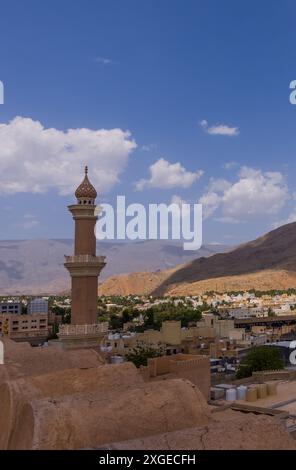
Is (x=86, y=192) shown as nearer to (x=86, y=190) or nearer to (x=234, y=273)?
(x=86, y=190)

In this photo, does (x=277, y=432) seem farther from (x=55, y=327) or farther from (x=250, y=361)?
(x=55, y=327)

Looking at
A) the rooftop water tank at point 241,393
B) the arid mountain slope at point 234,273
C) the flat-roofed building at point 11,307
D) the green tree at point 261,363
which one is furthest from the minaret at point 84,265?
the arid mountain slope at point 234,273

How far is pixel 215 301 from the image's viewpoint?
108 metres

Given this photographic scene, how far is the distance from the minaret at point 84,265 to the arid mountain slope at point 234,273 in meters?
119

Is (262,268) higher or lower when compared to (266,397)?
higher

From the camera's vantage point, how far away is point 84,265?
64.7 ft

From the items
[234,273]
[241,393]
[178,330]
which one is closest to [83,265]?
[241,393]

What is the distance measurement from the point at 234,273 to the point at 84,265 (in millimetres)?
146946

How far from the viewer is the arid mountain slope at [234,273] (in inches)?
5556

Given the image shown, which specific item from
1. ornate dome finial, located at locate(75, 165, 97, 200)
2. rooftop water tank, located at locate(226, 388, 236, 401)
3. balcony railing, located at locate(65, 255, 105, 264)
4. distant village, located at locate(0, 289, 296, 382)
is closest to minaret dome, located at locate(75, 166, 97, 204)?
ornate dome finial, located at locate(75, 165, 97, 200)

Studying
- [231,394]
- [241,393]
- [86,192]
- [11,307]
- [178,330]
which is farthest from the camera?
[11,307]
